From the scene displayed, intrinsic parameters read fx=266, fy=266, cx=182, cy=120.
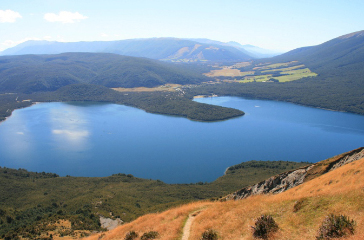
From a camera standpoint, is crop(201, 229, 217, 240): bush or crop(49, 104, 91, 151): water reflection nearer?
crop(201, 229, 217, 240): bush

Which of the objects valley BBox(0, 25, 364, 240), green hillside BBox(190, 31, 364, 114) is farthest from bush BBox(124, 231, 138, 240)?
green hillside BBox(190, 31, 364, 114)

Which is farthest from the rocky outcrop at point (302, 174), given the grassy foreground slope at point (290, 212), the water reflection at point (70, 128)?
the water reflection at point (70, 128)

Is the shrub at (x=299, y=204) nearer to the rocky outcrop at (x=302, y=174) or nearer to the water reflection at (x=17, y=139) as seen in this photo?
the rocky outcrop at (x=302, y=174)

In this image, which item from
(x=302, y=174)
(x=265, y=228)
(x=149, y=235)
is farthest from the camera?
(x=302, y=174)

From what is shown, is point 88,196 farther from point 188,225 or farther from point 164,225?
point 188,225

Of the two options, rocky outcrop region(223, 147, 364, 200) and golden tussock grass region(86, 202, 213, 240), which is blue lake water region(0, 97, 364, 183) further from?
golden tussock grass region(86, 202, 213, 240)

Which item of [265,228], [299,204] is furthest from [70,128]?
[265,228]
